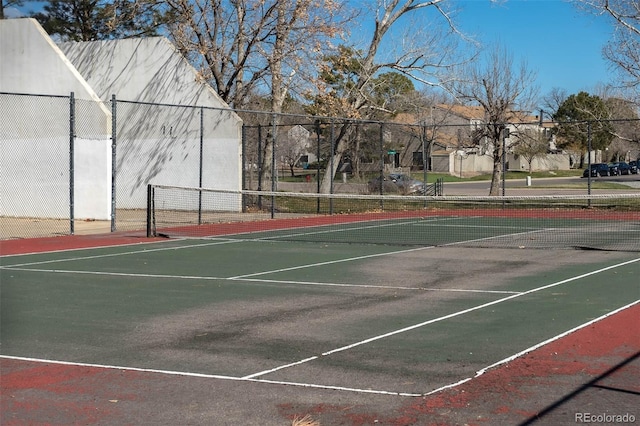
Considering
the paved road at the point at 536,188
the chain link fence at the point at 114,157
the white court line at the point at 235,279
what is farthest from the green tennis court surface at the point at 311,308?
the paved road at the point at 536,188

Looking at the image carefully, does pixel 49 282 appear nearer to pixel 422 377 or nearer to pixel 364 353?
pixel 364 353

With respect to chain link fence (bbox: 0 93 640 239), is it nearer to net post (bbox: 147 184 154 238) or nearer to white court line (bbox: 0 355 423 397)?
net post (bbox: 147 184 154 238)

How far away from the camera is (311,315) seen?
9711mm

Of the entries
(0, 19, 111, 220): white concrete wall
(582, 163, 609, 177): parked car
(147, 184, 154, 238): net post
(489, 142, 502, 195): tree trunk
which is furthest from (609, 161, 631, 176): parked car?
(147, 184, 154, 238): net post

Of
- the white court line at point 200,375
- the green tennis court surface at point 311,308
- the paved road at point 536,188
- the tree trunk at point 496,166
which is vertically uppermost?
the tree trunk at point 496,166

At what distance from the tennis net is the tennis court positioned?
0.89 meters

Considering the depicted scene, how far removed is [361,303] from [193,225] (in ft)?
44.9

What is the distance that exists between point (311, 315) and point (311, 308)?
50 centimetres

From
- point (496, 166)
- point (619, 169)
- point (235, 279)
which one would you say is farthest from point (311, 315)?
point (619, 169)

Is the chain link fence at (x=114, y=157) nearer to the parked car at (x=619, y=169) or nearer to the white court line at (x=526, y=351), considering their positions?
the white court line at (x=526, y=351)

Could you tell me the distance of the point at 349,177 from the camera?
4288cm

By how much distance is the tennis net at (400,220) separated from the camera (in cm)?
1866

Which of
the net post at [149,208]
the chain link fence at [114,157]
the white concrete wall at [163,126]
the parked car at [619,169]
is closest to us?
the net post at [149,208]

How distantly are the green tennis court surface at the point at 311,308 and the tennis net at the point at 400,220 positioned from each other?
2.33 meters
